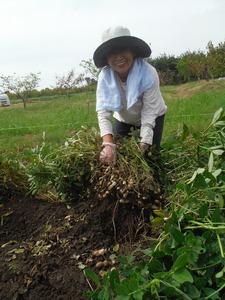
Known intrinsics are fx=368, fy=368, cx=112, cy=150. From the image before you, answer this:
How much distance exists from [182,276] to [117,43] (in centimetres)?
154

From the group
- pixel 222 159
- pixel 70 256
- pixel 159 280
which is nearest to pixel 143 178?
pixel 222 159

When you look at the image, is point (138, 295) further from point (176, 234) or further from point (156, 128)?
point (156, 128)

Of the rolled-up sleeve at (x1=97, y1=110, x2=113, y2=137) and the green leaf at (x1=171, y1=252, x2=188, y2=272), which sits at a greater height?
the rolled-up sleeve at (x1=97, y1=110, x2=113, y2=137)

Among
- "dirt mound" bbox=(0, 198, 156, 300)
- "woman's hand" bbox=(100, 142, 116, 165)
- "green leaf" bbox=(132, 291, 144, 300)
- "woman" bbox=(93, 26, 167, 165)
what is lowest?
"dirt mound" bbox=(0, 198, 156, 300)

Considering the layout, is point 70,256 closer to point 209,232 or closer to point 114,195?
point 114,195

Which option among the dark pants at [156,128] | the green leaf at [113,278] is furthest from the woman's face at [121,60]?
the green leaf at [113,278]

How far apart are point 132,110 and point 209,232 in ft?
4.47

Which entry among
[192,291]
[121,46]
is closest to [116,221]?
[192,291]

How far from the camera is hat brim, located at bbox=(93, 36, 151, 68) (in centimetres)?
214

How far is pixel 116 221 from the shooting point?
1.85 m


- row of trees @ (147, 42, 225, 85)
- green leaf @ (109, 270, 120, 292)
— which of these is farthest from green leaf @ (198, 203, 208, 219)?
row of trees @ (147, 42, 225, 85)

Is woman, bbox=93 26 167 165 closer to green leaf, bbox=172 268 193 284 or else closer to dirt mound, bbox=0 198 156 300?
dirt mound, bbox=0 198 156 300

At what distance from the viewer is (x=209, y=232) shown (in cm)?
112

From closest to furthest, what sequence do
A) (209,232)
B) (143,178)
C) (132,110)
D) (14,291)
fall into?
(209,232), (14,291), (143,178), (132,110)
